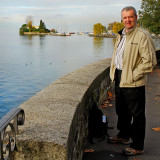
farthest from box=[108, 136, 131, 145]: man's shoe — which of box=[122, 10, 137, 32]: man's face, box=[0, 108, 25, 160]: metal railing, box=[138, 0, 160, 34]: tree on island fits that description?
box=[138, 0, 160, 34]: tree on island

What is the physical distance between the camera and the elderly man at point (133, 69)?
11.0ft

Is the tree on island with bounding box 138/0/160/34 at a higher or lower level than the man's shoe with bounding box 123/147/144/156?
higher

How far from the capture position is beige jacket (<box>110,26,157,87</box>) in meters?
3.32

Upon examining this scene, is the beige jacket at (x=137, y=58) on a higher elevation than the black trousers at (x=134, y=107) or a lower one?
higher

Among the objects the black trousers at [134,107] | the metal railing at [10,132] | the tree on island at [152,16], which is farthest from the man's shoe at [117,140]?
the tree on island at [152,16]

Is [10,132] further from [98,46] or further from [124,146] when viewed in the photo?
[98,46]

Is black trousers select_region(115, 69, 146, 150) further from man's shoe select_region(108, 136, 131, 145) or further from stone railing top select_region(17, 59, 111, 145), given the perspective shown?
stone railing top select_region(17, 59, 111, 145)

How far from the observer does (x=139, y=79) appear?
3471 mm

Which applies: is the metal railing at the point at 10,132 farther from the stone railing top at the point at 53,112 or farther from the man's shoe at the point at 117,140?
the man's shoe at the point at 117,140

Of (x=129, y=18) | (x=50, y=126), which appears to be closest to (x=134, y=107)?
(x=129, y=18)

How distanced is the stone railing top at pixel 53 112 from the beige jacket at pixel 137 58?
68 centimetres

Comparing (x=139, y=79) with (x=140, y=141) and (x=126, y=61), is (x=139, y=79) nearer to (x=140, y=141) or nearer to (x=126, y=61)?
(x=126, y=61)

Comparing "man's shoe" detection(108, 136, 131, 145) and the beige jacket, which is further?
"man's shoe" detection(108, 136, 131, 145)

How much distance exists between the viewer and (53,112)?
109 inches
